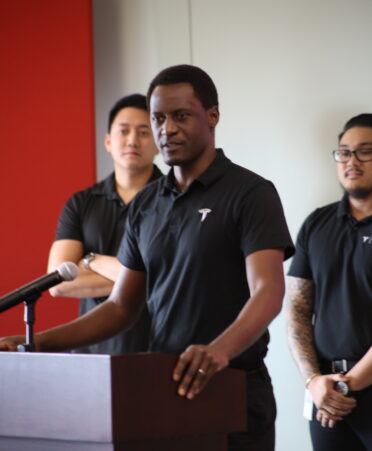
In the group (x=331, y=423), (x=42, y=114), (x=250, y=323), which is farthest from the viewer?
(x=42, y=114)

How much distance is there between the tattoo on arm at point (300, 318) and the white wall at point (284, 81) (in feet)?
1.54

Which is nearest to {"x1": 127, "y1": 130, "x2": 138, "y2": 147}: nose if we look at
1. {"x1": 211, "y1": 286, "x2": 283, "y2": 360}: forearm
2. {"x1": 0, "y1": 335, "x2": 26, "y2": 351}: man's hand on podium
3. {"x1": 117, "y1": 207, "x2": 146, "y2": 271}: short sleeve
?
{"x1": 117, "y1": 207, "x2": 146, "y2": 271}: short sleeve

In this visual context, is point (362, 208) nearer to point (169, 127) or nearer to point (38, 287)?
point (169, 127)

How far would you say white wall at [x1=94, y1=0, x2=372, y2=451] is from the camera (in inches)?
153

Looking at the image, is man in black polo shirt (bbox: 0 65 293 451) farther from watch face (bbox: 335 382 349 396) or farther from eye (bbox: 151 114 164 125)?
watch face (bbox: 335 382 349 396)

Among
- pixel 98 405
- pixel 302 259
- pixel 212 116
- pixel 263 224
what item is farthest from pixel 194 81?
pixel 302 259

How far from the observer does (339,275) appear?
3436 millimetres

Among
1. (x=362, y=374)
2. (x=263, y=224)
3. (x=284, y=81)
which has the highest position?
(x=284, y=81)

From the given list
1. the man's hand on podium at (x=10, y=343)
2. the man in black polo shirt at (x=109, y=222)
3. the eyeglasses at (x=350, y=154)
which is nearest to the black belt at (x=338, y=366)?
the man in black polo shirt at (x=109, y=222)

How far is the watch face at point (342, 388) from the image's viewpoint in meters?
3.23

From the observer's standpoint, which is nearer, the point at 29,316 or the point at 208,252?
the point at 29,316

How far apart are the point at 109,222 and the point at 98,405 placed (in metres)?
2.00

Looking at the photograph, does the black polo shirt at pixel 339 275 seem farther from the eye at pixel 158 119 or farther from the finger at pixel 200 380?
the finger at pixel 200 380

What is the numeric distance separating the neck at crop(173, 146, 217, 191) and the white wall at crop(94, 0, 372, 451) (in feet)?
5.07
